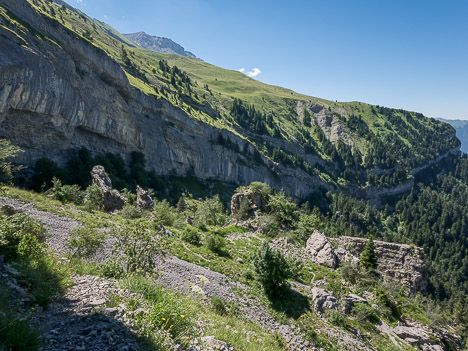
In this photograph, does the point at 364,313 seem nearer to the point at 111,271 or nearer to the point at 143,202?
the point at 111,271

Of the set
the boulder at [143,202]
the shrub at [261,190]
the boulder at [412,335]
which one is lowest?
the boulder at [412,335]

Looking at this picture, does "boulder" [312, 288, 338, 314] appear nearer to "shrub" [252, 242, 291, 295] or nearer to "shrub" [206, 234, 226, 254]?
"shrub" [252, 242, 291, 295]

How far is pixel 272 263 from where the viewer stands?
1998 centimetres

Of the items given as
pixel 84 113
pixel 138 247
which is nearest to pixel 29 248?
pixel 138 247

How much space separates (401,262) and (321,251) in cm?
4426

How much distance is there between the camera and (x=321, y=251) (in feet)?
100

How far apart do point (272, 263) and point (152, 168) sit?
70186 millimetres

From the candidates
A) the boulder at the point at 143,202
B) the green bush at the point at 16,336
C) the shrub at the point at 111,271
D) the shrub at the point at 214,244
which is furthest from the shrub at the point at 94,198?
the green bush at the point at 16,336

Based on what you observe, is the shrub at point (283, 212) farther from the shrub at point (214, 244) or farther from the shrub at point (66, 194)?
the shrub at point (66, 194)

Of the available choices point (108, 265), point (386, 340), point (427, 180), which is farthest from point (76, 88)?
point (427, 180)

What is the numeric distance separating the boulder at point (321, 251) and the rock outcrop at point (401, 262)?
2746 centimetres

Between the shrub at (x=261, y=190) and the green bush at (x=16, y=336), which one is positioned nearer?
the green bush at (x=16, y=336)

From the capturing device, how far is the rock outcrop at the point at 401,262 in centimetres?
5681

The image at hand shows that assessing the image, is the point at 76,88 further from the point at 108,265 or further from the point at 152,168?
the point at 108,265
